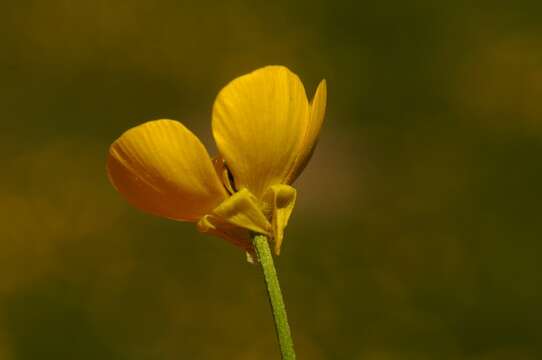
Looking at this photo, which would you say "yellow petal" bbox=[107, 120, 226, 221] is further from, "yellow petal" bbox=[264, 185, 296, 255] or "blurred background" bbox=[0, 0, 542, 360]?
"blurred background" bbox=[0, 0, 542, 360]

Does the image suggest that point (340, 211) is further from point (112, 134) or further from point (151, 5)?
point (151, 5)

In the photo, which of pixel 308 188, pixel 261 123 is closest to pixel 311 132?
pixel 261 123

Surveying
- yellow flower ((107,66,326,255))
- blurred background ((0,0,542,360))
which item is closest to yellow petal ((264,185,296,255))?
yellow flower ((107,66,326,255))

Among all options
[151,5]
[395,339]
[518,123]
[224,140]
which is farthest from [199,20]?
[224,140]

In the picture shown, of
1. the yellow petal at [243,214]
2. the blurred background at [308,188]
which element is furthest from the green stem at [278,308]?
the blurred background at [308,188]

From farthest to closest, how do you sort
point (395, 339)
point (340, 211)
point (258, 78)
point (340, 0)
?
1. point (340, 0)
2. point (340, 211)
3. point (395, 339)
4. point (258, 78)

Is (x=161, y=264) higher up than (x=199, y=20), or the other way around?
(x=199, y=20)

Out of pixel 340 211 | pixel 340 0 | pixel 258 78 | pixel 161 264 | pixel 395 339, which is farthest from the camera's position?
pixel 340 0
